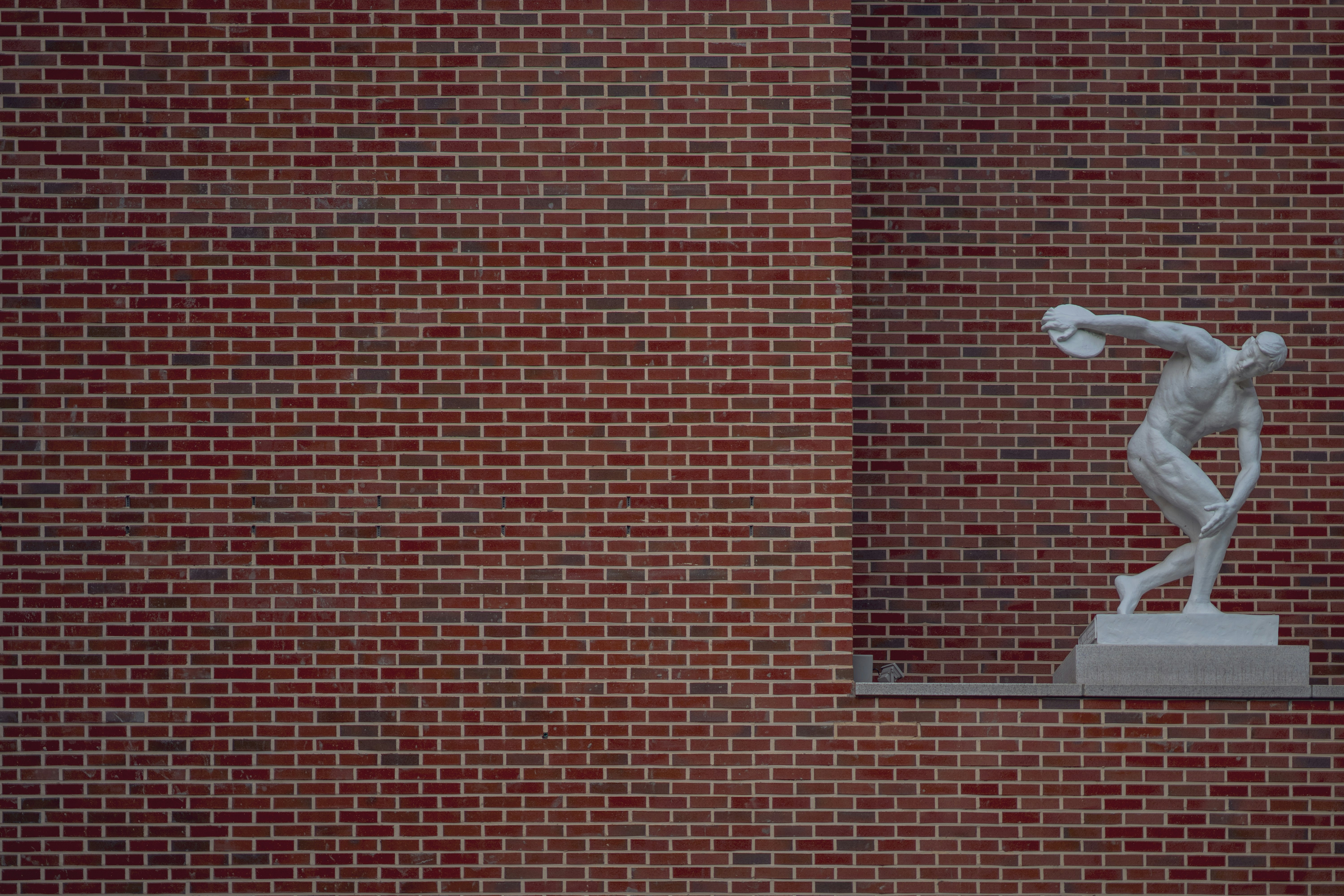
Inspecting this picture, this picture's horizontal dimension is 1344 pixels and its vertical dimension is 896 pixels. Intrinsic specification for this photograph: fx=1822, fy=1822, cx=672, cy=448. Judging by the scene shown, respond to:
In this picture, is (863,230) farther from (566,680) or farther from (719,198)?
(566,680)

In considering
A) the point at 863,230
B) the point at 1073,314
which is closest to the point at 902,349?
the point at 863,230

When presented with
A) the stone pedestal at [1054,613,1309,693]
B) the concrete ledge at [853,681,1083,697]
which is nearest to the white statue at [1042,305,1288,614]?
the stone pedestal at [1054,613,1309,693]

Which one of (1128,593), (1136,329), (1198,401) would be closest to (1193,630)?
(1128,593)

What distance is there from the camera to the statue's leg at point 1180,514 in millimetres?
8859

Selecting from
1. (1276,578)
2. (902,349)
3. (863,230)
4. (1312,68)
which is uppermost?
(1312,68)

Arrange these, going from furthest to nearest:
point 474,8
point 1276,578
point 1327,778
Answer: point 1276,578
point 474,8
point 1327,778

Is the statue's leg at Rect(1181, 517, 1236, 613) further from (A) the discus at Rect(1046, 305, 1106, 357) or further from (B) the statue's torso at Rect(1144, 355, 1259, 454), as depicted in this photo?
(A) the discus at Rect(1046, 305, 1106, 357)

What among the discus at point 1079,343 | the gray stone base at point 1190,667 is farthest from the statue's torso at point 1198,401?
the gray stone base at point 1190,667

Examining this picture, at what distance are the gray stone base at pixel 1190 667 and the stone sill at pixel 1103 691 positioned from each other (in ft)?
0.05

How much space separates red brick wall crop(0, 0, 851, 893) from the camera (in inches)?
345

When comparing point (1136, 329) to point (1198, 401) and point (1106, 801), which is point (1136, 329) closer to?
point (1198, 401)

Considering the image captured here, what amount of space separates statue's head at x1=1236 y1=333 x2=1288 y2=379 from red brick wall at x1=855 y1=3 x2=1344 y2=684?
1.61m

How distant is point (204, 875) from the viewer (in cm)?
873

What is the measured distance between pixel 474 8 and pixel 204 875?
14.7 feet
